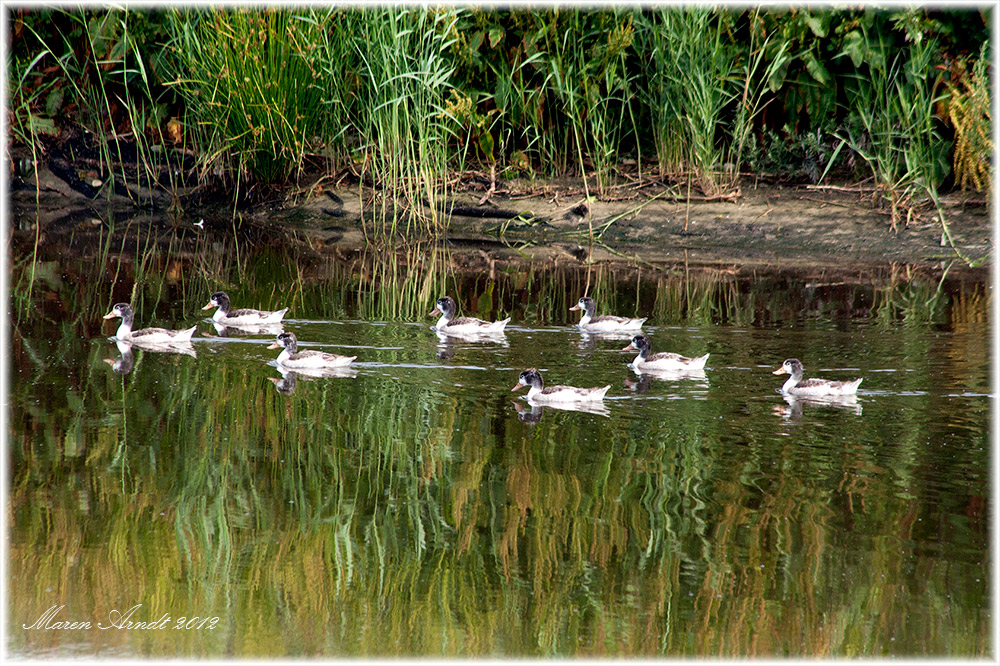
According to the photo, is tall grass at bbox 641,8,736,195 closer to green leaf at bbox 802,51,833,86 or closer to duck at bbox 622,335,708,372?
green leaf at bbox 802,51,833,86

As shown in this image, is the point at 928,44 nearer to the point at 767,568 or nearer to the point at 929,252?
the point at 929,252

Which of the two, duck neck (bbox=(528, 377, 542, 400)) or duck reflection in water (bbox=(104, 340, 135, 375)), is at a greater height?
duck reflection in water (bbox=(104, 340, 135, 375))

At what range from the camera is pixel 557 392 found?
841cm

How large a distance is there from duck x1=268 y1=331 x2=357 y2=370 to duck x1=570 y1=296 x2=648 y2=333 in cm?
242

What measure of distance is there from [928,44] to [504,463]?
34.2 ft

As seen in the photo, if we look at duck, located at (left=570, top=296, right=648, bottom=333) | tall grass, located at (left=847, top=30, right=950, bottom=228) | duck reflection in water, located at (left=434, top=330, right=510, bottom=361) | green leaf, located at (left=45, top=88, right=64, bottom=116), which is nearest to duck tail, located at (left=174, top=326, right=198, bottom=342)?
duck reflection in water, located at (left=434, top=330, right=510, bottom=361)

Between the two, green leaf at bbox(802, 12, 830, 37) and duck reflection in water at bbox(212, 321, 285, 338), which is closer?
duck reflection in water at bbox(212, 321, 285, 338)

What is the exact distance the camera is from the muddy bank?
15.1 meters

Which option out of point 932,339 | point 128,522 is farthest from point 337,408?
point 932,339

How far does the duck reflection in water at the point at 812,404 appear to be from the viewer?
807 centimetres

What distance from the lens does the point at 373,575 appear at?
5461 millimetres
